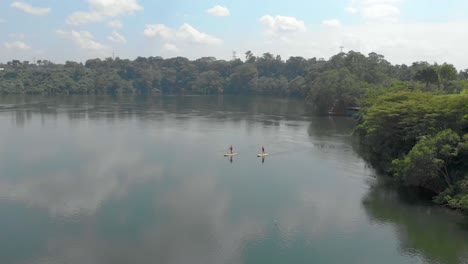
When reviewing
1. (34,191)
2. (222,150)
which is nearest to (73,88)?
(222,150)

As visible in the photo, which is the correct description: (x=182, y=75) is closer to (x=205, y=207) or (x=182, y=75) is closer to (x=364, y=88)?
(x=364, y=88)

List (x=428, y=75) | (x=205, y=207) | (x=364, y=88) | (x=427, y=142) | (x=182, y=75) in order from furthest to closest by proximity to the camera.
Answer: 1. (x=182, y=75)
2. (x=364, y=88)
3. (x=428, y=75)
4. (x=427, y=142)
5. (x=205, y=207)

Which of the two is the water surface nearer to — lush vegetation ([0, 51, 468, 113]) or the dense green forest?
the dense green forest

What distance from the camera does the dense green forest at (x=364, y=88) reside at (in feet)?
74.3

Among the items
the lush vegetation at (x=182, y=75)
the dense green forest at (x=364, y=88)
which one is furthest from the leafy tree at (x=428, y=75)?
the lush vegetation at (x=182, y=75)

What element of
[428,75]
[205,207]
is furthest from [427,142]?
[428,75]

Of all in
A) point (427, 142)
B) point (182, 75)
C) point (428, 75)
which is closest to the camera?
point (427, 142)

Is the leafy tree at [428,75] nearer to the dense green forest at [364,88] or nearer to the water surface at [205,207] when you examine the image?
the dense green forest at [364,88]

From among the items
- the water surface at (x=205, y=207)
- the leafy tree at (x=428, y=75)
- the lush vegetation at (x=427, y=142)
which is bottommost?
the water surface at (x=205, y=207)

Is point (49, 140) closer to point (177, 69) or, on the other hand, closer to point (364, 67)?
point (364, 67)

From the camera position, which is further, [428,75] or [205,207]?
[428,75]

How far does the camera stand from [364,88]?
59.6 metres

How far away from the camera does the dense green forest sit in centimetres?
2264

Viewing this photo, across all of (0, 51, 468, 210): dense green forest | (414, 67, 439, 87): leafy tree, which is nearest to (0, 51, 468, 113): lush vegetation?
(0, 51, 468, 210): dense green forest
